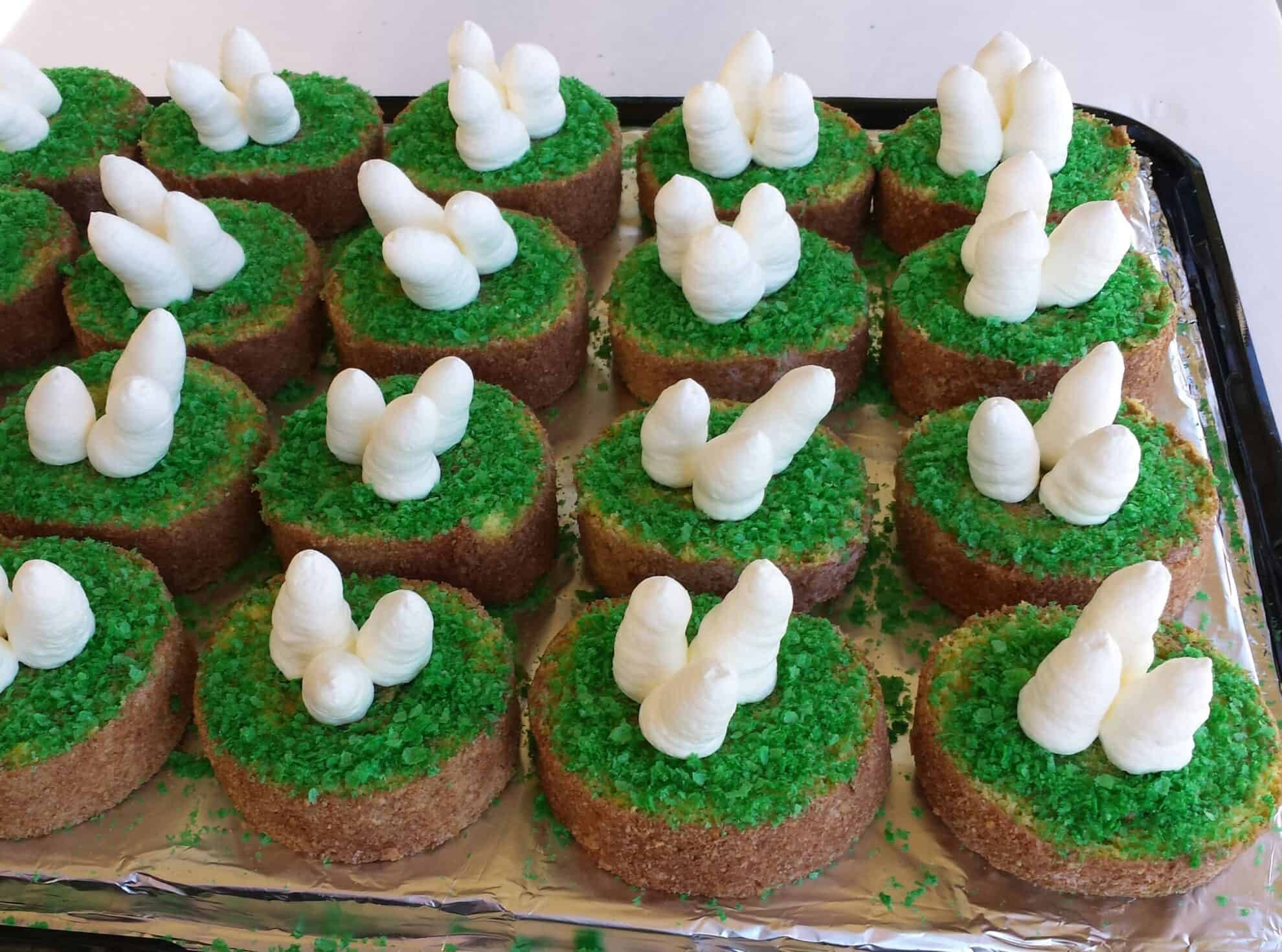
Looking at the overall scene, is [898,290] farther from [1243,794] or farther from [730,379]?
[1243,794]

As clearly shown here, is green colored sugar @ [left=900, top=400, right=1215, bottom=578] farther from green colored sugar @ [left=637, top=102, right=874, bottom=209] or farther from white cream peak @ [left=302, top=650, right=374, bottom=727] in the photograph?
white cream peak @ [left=302, top=650, right=374, bottom=727]

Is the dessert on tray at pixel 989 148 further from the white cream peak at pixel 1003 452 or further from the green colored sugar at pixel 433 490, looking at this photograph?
the green colored sugar at pixel 433 490

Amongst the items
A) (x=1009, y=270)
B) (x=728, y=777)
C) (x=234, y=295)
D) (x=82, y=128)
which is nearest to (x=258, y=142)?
(x=82, y=128)

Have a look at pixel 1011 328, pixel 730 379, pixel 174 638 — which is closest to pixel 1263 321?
pixel 1011 328

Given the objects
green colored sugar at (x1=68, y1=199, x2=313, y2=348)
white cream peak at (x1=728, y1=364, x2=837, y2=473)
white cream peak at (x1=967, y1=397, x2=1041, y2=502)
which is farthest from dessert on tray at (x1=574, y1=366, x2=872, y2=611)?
green colored sugar at (x1=68, y1=199, x2=313, y2=348)

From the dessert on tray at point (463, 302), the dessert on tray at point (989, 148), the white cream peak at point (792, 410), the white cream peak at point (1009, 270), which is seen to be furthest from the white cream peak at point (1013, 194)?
the dessert on tray at point (463, 302)

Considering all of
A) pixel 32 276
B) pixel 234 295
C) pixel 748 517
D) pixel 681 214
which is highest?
pixel 681 214

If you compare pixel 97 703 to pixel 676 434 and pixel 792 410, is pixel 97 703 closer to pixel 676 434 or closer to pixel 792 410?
pixel 676 434
